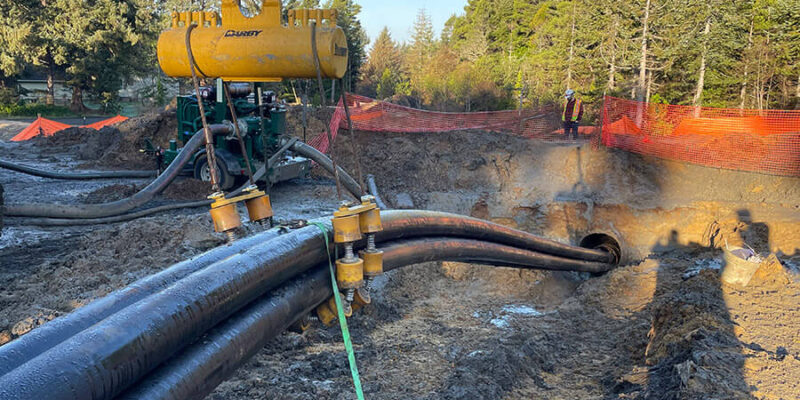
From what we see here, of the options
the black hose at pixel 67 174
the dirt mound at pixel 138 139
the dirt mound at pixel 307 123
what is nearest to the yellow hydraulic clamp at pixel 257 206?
the black hose at pixel 67 174

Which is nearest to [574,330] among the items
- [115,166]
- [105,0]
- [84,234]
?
[84,234]

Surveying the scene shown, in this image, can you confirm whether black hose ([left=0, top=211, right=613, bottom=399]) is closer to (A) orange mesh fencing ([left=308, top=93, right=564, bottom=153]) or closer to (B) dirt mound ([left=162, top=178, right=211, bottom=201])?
(B) dirt mound ([left=162, top=178, right=211, bottom=201])

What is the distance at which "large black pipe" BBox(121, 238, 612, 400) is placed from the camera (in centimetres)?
199

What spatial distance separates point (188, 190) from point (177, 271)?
786 cm

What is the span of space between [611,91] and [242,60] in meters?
26.5

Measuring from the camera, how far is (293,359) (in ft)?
14.7

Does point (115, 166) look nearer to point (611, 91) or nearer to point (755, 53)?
point (611, 91)

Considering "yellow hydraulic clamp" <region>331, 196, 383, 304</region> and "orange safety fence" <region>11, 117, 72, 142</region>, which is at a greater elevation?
"orange safety fence" <region>11, 117, 72, 142</region>

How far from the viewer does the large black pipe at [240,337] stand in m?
1.99

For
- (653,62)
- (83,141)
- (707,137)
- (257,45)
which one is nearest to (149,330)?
(257,45)

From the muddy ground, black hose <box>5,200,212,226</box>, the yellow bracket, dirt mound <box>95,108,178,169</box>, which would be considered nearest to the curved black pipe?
the yellow bracket

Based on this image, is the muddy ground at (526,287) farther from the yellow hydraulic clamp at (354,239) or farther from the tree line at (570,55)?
the tree line at (570,55)

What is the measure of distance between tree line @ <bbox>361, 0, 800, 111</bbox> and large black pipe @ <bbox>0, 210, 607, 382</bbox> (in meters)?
16.4

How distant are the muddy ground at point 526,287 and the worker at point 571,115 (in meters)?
1.17
